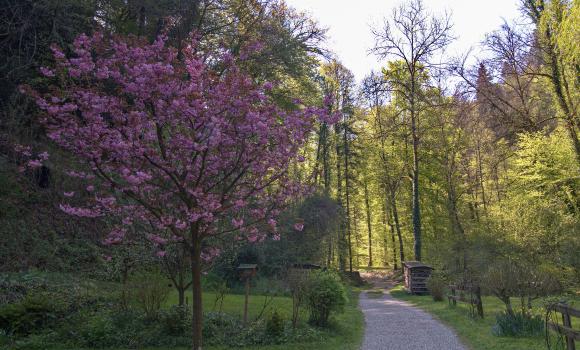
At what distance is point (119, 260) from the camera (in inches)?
459

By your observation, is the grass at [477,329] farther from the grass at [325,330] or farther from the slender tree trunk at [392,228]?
the slender tree trunk at [392,228]

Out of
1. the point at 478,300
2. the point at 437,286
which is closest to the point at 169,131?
the point at 478,300

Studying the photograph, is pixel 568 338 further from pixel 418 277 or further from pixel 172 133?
pixel 418 277

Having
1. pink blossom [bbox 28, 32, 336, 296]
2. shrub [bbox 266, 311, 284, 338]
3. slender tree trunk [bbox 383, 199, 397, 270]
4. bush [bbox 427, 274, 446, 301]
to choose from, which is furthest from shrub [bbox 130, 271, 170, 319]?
slender tree trunk [bbox 383, 199, 397, 270]

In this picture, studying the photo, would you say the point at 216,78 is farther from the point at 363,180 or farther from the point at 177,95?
the point at 363,180

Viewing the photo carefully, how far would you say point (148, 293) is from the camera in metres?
10.2

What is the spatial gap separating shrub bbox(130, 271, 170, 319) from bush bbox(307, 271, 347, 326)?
3.44 meters

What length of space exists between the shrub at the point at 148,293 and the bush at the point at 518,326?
Answer: 287 inches

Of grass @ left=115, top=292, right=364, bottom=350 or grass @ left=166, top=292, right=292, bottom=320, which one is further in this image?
grass @ left=166, top=292, right=292, bottom=320

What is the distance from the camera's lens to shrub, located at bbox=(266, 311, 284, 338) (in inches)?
401

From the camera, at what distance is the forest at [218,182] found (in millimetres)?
6688

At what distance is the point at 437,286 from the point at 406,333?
9.06 meters

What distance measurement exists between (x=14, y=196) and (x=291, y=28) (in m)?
13.5

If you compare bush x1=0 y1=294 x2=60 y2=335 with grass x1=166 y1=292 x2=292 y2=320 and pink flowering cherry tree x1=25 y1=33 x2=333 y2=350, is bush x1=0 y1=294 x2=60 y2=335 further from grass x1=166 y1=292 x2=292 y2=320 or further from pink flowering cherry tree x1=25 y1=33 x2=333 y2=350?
pink flowering cherry tree x1=25 y1=33 x2=333 y2=350
